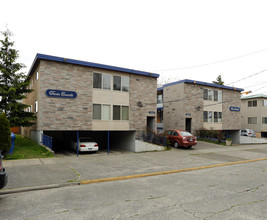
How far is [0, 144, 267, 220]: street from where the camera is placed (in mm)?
4930

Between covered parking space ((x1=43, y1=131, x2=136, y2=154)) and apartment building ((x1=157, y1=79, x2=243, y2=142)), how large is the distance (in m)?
7.83

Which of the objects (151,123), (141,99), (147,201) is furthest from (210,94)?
(147,201)

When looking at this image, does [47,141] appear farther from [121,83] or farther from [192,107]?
[192,107]

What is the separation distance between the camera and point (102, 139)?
24.2 meters

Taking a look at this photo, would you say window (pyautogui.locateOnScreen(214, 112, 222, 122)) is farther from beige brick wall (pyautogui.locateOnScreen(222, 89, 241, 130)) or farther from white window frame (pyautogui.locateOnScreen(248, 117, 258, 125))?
white window frame (pyautogui.locateOnScreen(248, 117, 258, 125))

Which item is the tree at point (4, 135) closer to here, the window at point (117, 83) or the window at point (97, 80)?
the window at point (97, 80)

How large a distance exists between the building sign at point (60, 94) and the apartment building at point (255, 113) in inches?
1432

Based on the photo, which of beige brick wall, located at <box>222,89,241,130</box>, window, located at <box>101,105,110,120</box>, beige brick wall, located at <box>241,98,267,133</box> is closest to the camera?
window, located at <box>101,105,110,120</box>

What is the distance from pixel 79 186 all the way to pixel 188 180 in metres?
4.31

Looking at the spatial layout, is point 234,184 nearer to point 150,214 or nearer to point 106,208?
point 150,214

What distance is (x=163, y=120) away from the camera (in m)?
27.9

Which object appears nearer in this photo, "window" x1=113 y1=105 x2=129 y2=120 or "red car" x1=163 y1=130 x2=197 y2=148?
"window" x1=113 y1=105 x2=129 y2=120

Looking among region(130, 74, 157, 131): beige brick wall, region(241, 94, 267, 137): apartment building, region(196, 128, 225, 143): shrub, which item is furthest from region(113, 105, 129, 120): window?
region(241, 94, 267, 137): apartment building

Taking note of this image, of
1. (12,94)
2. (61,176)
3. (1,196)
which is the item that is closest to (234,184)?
(61,176)
